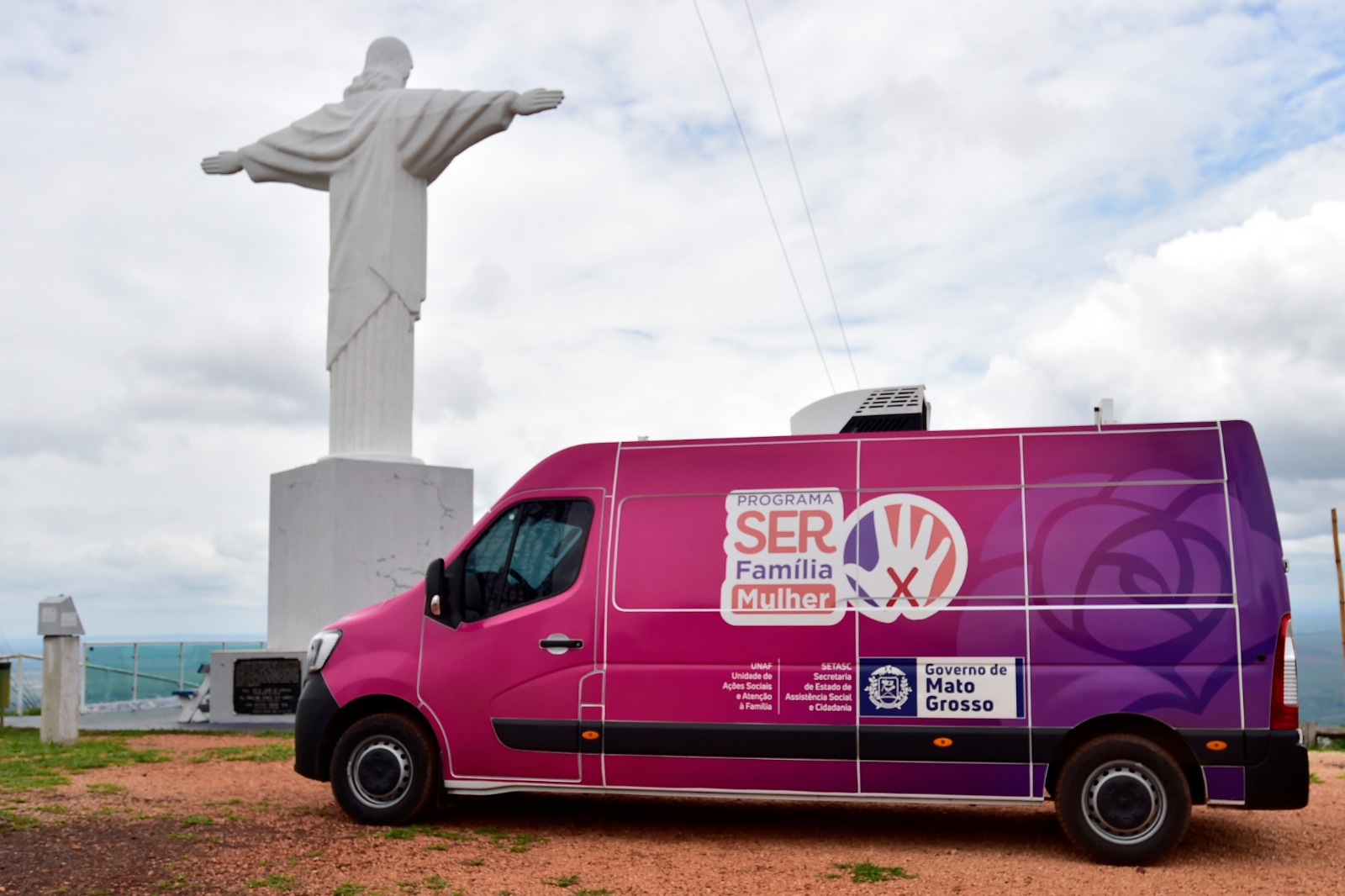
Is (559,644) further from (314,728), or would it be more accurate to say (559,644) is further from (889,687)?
(889,687)

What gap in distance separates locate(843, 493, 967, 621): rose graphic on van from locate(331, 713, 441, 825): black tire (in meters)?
2.86

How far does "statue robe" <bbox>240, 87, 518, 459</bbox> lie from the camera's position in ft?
47.9

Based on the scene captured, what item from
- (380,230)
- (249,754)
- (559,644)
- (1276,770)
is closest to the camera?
(1276,770)

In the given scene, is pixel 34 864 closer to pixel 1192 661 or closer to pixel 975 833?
pixel 975 833

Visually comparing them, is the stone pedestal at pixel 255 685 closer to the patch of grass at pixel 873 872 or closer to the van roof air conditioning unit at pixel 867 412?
the van roof air conditioning unit at pixel 867 412

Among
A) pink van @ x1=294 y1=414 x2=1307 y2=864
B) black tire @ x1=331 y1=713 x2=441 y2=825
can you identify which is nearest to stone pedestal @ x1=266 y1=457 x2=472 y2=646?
pink van @ x1=294 y1=414 x2=1307 y2=864

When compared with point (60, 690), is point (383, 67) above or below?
above

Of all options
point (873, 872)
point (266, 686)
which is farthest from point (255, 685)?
point (873, 872)

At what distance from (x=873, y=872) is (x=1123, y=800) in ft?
4.80

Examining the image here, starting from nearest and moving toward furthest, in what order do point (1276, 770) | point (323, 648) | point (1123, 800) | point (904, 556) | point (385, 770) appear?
point (1276, 770) → point (1123, 800) → point (904, 556) → point (385, 770) → point (323, 648)

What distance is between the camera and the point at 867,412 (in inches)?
369

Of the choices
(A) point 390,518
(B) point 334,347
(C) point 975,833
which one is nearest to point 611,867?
(C) point 975,833

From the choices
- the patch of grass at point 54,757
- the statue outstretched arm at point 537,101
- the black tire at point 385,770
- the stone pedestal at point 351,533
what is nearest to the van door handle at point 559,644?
the black tire at point 385,770

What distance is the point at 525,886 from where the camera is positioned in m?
6.00
